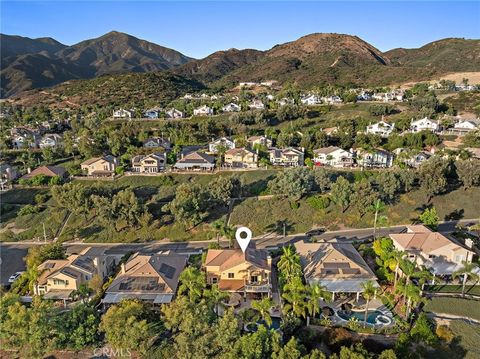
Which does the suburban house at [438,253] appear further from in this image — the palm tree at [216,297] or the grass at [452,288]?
the palm tree at [216,297]

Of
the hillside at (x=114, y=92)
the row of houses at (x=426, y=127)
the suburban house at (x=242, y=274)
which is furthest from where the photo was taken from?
the hillside at (x=114, y=92)

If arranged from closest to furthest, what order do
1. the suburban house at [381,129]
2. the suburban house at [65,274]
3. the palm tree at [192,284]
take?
the palm tree at [192,284], the suburban house at [65,274], the suburban house at [381,129]

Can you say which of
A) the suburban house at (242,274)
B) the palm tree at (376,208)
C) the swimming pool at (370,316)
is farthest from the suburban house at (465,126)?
the suburban house at (242,274)

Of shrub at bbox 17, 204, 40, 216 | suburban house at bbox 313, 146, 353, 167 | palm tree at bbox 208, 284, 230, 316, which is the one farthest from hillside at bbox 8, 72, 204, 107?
palm tree at bbox 208, 284, 230, 316

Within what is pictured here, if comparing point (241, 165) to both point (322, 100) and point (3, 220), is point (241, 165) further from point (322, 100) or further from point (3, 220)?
point (322, 100)

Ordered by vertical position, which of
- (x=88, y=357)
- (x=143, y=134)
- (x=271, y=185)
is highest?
(x=143, y=134)

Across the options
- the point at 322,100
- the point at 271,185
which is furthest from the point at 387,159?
the point at 322,100

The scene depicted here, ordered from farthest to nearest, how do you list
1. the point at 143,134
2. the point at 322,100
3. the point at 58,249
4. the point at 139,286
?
the point at 322,100
the point at 143,134
the point at 58,249
the point at 139,286
